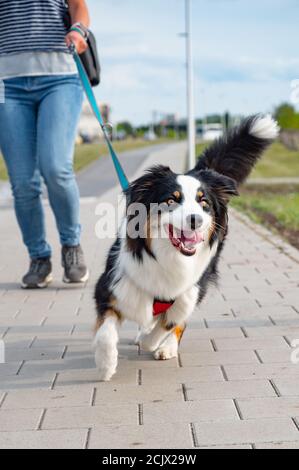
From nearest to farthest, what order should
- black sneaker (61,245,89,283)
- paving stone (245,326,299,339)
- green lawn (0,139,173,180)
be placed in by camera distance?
1. paving stone (245,326,299,339)
2. black sneaker (61,245,89,283)
3. green lawn (0,139,173,180)

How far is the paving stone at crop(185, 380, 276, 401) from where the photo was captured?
3.57 meters

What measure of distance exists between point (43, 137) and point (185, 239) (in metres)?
2.07

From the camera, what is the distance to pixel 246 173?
4.99 meters

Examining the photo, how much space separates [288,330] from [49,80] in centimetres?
251

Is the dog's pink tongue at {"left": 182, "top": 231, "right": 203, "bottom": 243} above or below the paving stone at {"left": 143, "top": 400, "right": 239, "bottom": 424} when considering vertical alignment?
above

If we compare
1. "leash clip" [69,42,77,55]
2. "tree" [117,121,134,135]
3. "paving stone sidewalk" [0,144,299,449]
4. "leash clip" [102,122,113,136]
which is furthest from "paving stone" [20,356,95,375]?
"tree" [117,121,134,135]

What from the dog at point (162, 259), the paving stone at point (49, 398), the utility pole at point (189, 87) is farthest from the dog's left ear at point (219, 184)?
the utility pole at point (189, 87)

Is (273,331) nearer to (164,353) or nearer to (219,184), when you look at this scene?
(164,353)

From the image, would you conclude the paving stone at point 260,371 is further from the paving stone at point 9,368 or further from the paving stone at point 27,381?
the paving stone at point 9,368

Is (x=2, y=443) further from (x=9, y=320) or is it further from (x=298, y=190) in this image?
(x=298, y=190)

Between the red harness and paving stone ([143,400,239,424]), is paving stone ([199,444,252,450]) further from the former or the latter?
the red harness

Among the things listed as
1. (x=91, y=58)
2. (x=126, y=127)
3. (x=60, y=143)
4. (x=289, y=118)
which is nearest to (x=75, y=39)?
(x=91, y=58)

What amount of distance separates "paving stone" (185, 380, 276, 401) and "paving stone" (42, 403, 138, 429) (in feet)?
1.11

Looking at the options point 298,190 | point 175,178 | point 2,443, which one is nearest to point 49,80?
point 175,178
